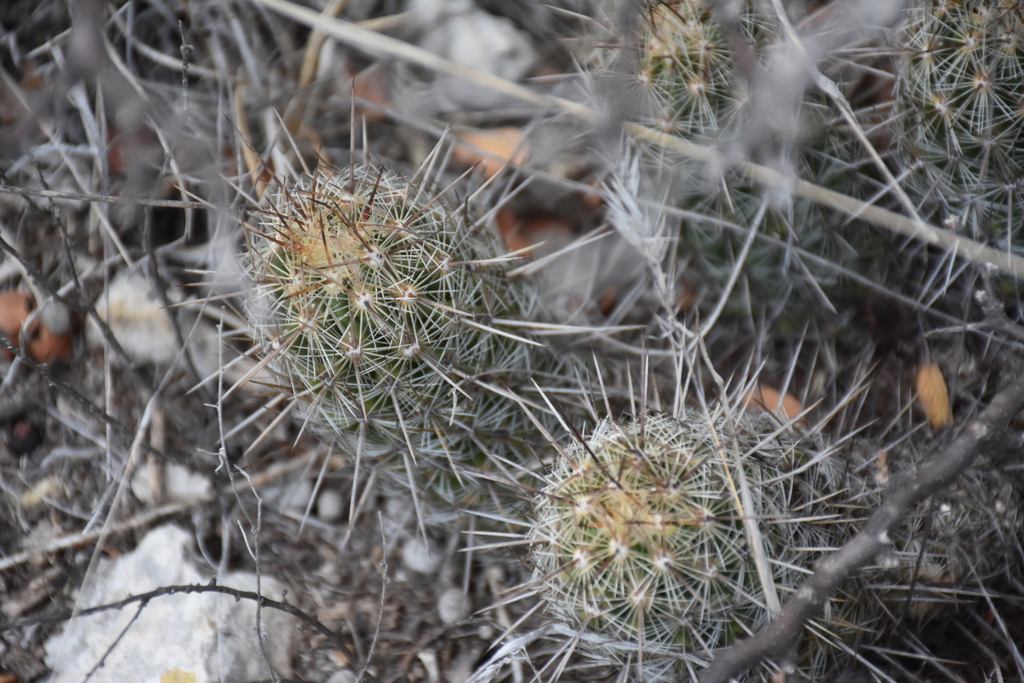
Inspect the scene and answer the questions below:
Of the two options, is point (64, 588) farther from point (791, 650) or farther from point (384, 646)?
point (791, 650)

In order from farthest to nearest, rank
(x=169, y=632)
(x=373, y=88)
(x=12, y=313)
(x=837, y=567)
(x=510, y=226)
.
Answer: (x=373, y=88) < (x=510, y=226) < (x=12, y=313) < (x=169, y=632) < (x=837, y=567)

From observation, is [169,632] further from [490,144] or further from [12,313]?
[490,144]

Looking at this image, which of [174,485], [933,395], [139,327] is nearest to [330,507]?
[174,485]

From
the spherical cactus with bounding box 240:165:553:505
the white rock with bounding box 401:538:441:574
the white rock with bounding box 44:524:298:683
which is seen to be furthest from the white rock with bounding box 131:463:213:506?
the spherical cactus with bounding box 240:165:553:505

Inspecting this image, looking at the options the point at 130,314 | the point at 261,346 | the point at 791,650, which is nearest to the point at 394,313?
the point at 261,346

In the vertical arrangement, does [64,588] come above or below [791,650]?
below

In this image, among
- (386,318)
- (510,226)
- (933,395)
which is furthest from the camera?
(510,226)

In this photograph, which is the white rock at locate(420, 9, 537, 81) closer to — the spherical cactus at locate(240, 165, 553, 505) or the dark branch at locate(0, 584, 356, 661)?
the spherical cactus at locate(240, 165, 553, 505)
